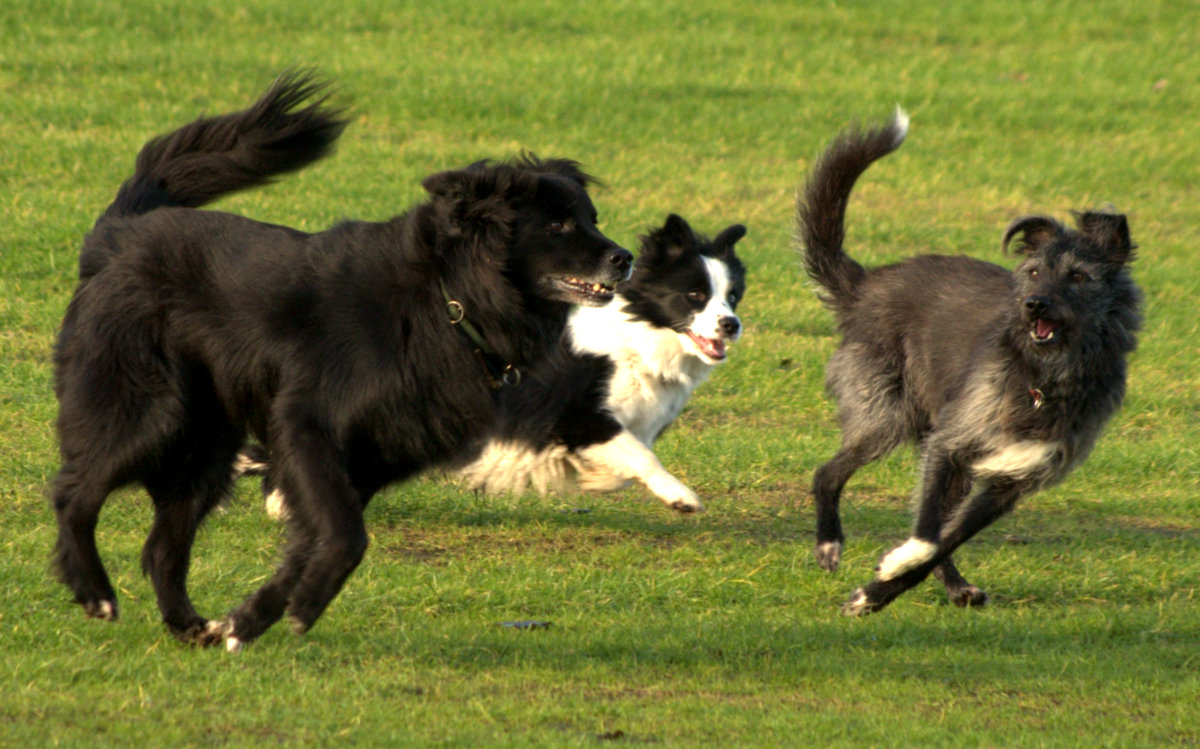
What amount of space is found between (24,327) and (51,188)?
361 cm

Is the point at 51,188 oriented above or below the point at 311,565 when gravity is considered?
below

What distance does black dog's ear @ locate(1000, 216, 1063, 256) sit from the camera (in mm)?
6508

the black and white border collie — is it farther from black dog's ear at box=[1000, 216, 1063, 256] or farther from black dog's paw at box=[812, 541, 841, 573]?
black dog's ear at box=[1000, 216, 1063, 256]

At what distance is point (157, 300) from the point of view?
5262mm

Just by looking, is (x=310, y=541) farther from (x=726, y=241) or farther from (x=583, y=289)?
(x=726, y=241)

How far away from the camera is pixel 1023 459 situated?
251 inches

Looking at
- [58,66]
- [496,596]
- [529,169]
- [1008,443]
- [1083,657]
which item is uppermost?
[529,169]

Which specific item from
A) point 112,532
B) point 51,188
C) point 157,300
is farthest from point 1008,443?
point 51,188

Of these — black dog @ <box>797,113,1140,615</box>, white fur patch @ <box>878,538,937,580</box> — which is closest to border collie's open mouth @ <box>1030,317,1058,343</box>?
black dog @ <box>797,113,1140,615</box>

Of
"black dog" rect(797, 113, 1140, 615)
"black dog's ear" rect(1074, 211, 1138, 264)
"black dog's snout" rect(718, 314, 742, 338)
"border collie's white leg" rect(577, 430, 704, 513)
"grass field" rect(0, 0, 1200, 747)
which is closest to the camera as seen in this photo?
"grass field" rect(0, 0, 1200, 747)

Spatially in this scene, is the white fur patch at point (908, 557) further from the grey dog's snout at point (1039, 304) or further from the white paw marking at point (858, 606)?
the grey dog's snout at point (1039, 304)

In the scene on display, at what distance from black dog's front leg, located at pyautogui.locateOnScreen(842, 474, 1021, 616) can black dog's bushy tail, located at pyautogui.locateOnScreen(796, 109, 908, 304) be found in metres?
1.89

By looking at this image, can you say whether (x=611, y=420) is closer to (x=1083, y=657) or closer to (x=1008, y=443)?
(x=1008, y=443)

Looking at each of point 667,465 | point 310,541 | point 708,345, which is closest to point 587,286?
point 310,541
